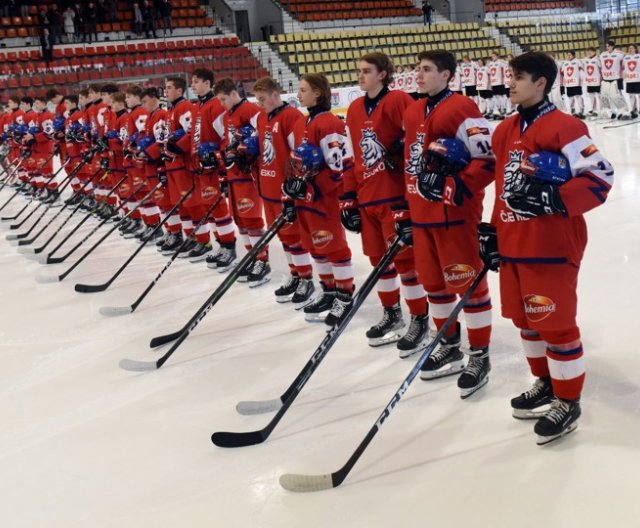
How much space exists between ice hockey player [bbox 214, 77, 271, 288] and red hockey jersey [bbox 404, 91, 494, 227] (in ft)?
6.13

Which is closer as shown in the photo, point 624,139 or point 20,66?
point 624,139

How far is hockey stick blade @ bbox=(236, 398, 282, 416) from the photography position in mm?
2961

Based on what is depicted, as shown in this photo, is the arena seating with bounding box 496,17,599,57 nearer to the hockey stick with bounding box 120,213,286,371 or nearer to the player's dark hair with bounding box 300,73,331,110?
the player's dark hair with bounding box 300,73,331,110

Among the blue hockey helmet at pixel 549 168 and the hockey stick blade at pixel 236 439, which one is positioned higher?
the blue hockey helmet at pixel 549 168

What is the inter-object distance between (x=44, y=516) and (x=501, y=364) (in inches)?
75.1

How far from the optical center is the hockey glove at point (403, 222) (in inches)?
125

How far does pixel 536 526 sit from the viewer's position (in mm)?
2039

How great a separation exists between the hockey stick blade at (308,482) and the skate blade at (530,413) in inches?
30.2

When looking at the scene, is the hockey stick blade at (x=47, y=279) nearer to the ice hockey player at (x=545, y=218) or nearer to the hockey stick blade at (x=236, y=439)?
the hockey stick blade at (x=236, y=439)

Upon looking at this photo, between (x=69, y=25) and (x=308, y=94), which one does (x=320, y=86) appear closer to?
(x=308, y=94)

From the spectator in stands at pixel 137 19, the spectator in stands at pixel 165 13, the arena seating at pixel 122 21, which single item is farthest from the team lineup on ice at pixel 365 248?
the spectator in stands at pixel 165 13

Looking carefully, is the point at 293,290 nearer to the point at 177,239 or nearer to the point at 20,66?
the point at 177,239

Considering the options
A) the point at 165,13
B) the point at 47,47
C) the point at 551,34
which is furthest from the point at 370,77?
the point at 551,34

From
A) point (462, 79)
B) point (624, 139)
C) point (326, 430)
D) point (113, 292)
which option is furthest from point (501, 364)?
point (462, 79)
